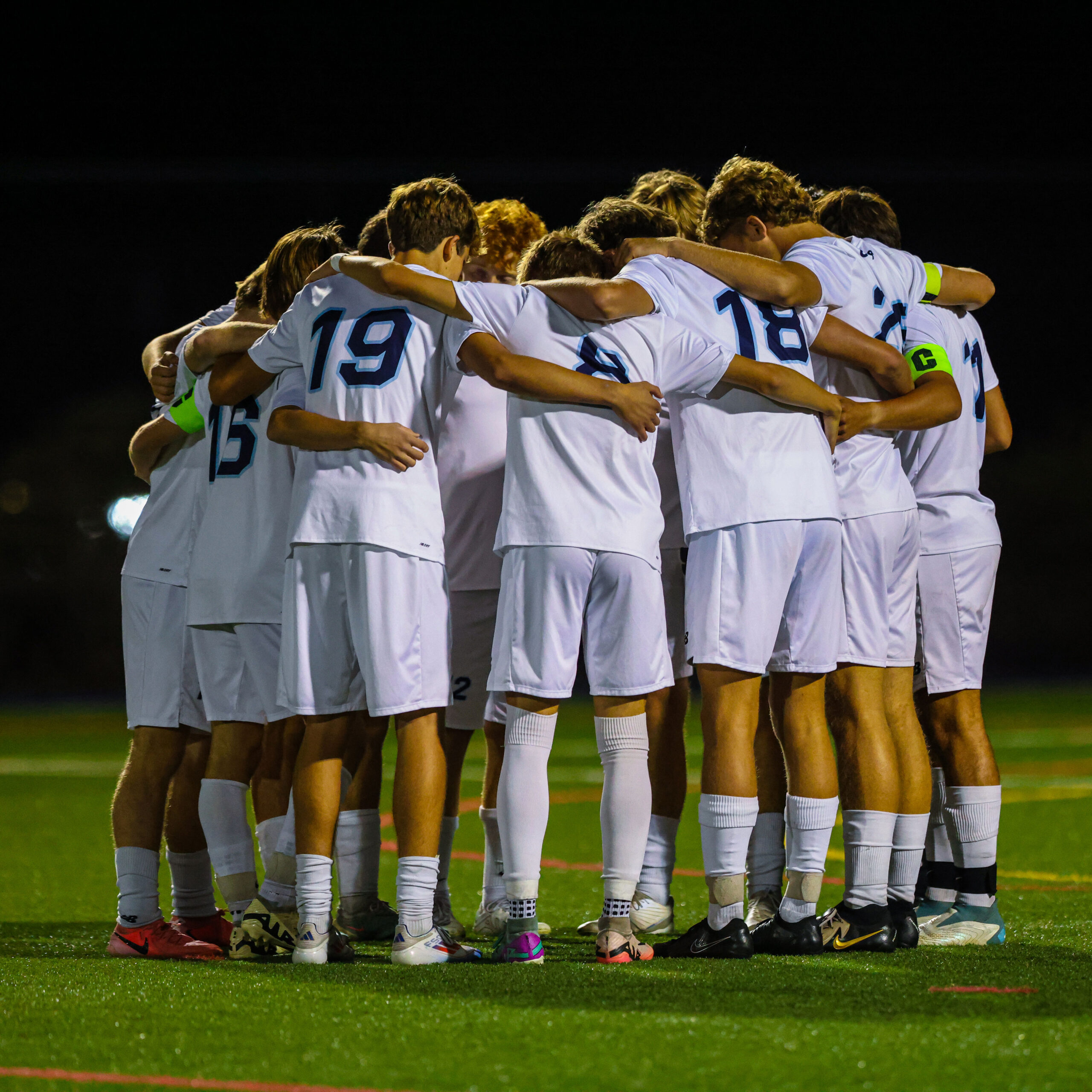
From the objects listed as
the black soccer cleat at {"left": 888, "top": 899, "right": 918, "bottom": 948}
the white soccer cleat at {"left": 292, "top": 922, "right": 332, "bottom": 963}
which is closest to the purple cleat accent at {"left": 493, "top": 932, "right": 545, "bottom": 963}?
the white soccer cleat at {"left": 292, "top": 922, "right": 332, "bottom": 963}

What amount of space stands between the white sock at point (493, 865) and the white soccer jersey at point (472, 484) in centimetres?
79

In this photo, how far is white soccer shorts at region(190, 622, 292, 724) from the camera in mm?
4199

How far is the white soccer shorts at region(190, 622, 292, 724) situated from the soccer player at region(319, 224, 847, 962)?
0.82 metres

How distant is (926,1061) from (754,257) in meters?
2.31

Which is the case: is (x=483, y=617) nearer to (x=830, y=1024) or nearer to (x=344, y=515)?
(x=344, y=515)

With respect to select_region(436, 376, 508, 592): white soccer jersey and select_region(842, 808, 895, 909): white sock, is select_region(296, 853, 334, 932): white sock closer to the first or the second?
select_region(436, 376, 508, 592): white soccer jersey

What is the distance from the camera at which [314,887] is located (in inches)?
147

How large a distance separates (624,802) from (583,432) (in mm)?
1007

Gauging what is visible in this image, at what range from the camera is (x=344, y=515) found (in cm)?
377

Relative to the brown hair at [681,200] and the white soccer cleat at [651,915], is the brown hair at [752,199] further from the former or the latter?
the white soccer cleat at [651,915]

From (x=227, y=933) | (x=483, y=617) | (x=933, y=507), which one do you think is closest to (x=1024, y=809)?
(x=933, y=507)

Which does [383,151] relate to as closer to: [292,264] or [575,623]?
[292,264]

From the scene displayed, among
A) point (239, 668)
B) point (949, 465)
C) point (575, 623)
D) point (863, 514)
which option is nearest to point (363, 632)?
point (575, 623)

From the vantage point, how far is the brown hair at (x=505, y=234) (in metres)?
5.12
